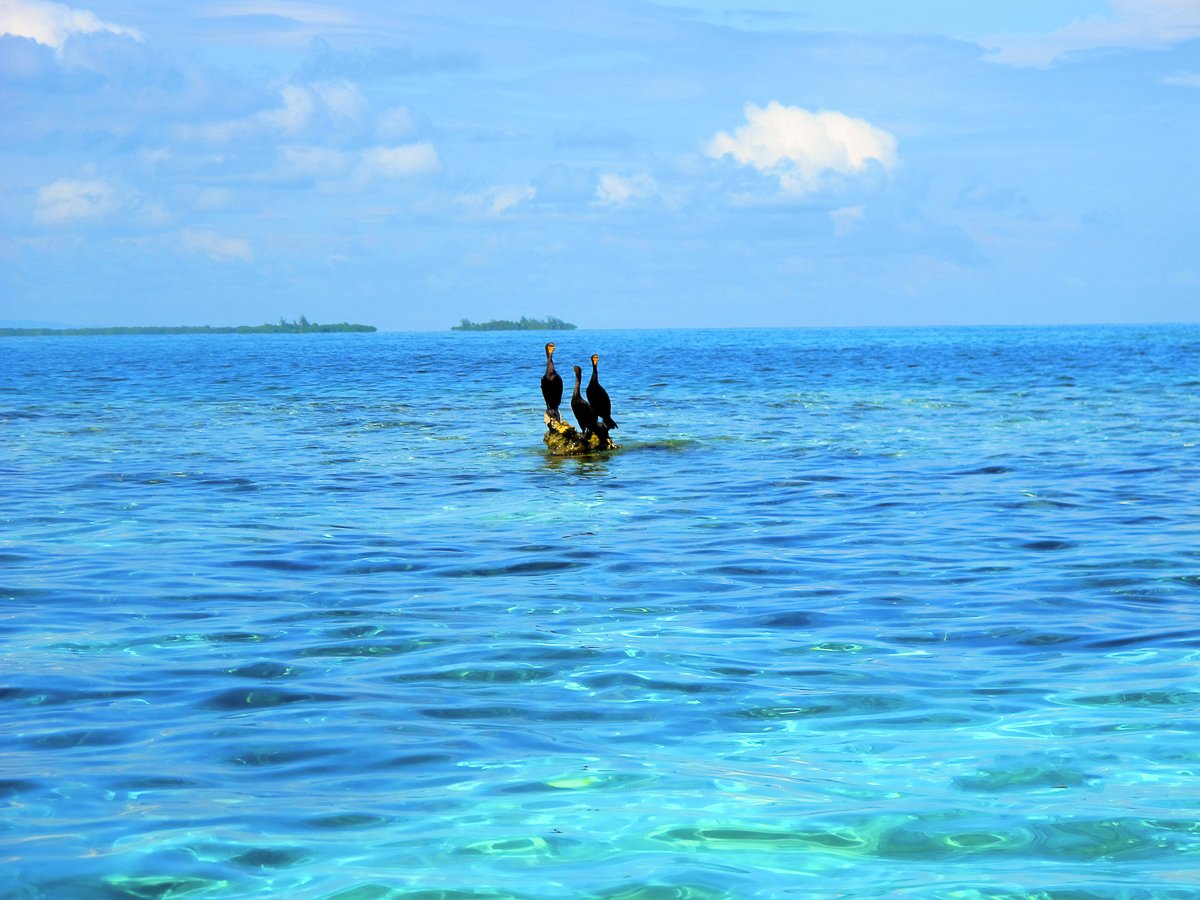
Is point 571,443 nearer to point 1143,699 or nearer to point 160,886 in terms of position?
point 1143,699

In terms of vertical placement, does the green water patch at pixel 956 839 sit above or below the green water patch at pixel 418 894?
above

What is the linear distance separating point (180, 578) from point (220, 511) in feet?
15.1

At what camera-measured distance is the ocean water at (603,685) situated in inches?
220

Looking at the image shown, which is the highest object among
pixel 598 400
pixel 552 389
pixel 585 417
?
pixel 552 389

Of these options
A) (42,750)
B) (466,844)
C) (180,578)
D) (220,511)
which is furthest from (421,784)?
(220,511)

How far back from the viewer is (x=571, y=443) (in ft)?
77.4

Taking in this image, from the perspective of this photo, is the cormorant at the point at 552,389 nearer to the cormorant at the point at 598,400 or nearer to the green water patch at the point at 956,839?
the cormorant at the point at 598,400

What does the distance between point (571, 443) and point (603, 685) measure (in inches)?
605

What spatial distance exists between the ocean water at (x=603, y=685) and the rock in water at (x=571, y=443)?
3.16 metres

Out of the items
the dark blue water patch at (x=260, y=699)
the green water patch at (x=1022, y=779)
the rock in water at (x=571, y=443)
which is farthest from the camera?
the rock in water at (x=571, y=443)

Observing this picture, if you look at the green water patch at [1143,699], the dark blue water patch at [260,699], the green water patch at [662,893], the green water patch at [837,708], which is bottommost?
the green water patch at [662,893]

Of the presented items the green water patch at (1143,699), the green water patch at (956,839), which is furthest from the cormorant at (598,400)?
the green water patch at (956,839)

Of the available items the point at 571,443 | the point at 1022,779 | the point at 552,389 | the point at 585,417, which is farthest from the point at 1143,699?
the point at 552,389

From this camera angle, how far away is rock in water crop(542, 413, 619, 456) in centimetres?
2341
